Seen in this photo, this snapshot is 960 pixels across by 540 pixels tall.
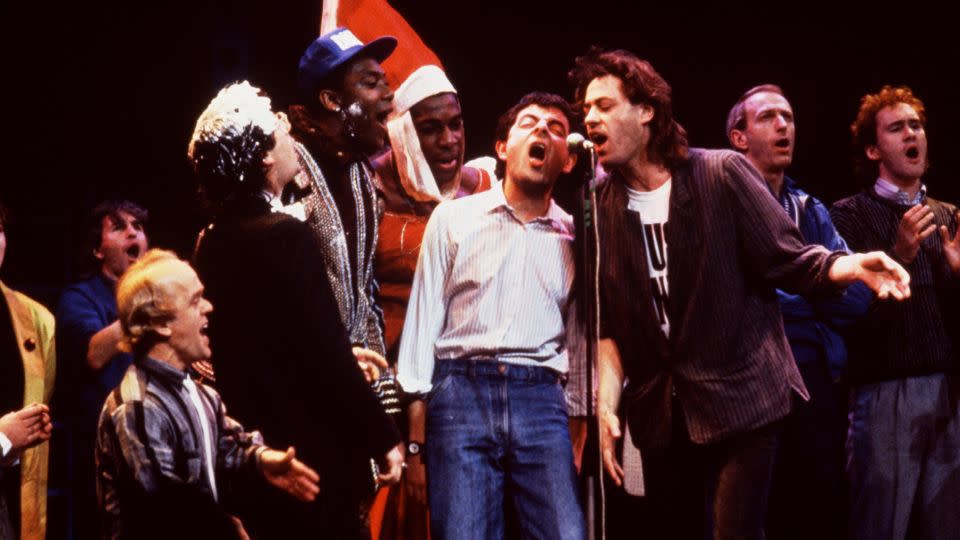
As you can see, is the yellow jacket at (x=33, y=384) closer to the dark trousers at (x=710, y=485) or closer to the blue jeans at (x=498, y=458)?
the blue jeans at (x=498, y=458)

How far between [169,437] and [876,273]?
6.62 feet

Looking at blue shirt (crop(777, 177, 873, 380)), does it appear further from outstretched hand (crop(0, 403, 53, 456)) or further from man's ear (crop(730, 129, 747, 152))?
outstretched hand (crop(0, 403, 53, 456))

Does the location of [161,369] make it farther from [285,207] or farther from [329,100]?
[329,100]

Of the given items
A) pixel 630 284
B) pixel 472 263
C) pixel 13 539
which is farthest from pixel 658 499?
pixel 13 539

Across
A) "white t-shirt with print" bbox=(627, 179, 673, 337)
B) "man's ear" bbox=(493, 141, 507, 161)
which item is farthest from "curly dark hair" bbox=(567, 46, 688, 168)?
"man's ear" bbox=(493, 141, 507, 161)

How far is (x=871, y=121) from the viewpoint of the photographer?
553cm

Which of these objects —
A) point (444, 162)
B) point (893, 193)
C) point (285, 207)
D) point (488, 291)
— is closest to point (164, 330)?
point (285, 207)

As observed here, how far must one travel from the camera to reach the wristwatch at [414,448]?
4008mm

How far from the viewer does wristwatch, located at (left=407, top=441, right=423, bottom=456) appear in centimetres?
401

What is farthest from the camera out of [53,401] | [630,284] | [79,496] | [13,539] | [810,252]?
[53,401]

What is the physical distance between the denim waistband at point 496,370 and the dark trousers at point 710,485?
1.38 ft

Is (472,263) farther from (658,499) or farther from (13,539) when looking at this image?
(13,539)

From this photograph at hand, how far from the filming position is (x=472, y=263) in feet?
13.1

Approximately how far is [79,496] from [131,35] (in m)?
2.58
